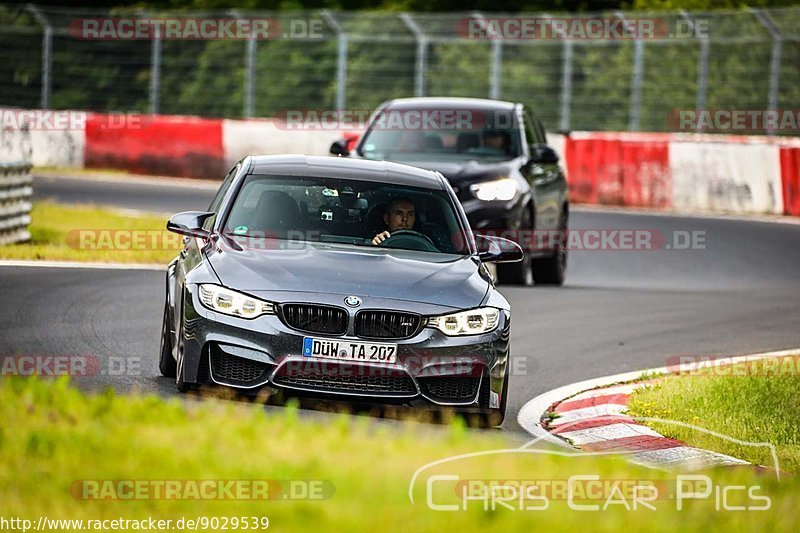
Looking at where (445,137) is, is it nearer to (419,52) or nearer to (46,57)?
(419,52)

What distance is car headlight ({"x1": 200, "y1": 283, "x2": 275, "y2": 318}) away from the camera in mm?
8883

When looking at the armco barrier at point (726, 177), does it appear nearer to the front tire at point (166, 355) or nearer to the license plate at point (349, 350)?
the front tire at point (166, 355)

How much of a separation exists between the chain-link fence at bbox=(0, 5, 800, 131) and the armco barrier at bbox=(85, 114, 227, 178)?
200 centimetres

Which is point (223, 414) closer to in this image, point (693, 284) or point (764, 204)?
point (693, 284)

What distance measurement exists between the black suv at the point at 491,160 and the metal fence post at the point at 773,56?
32.6 feet

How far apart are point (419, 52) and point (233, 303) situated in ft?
75.1

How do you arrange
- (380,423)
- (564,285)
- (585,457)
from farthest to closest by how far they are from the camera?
(564,285), (380,423), (585,457)

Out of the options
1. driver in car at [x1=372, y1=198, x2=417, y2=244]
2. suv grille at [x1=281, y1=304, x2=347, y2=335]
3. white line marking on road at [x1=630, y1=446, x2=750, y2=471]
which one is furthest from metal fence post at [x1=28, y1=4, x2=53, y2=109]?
white line marking on road at [x1=630, y1=446, x2=750, y2=471]

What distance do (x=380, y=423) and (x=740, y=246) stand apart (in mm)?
14361

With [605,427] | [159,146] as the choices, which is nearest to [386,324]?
[605,427]

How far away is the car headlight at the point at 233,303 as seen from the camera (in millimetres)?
8883

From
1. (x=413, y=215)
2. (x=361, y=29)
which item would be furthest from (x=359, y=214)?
(x=361, y=29)

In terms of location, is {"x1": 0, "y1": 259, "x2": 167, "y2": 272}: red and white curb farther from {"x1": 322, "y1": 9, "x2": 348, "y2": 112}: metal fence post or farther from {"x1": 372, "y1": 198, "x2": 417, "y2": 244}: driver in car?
{"x1": 322, "y1": 9, "x2": 348, "y2": 112}: metal fence post

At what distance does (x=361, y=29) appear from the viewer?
104ft
